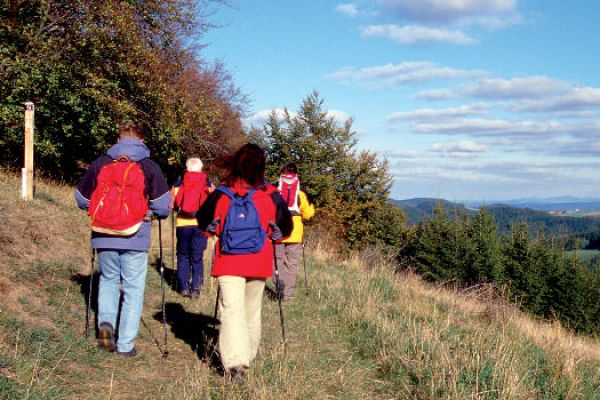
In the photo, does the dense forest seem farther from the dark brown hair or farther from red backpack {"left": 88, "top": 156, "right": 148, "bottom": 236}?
red backpack {"left": 88, "top": 156, "right": 148, "bottom": 236}

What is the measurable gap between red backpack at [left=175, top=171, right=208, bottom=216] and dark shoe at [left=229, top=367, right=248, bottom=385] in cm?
355

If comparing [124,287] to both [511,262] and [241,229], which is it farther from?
[511,262]

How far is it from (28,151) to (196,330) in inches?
237

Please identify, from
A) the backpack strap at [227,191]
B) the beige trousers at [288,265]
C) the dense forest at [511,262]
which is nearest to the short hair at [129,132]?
the backpack strap at [227,191]

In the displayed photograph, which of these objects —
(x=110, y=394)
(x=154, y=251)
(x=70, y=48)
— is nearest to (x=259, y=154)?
(x=110, y=394)

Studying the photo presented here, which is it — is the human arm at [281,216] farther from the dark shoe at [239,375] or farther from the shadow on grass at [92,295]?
the shadow on grass at [92,295]

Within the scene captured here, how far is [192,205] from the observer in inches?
312

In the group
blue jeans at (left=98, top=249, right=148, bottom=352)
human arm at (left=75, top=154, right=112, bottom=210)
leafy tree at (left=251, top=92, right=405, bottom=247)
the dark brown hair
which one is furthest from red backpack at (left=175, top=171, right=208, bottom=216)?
leafy tree at (left=251, top=92, right=405, bottom=247)

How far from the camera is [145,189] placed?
16.8 ft

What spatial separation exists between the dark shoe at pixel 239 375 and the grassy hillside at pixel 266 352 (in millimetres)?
91

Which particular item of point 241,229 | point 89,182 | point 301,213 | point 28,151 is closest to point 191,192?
point 301,213

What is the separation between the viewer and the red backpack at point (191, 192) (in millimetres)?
7926

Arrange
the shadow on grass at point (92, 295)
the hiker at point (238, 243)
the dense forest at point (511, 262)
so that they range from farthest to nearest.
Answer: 1. the dense forest at point (511, 262)
2. the shadow on grass at point (92, 295)
3. the hiker at point (238, 243)

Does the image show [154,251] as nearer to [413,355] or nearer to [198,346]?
[198,346]
